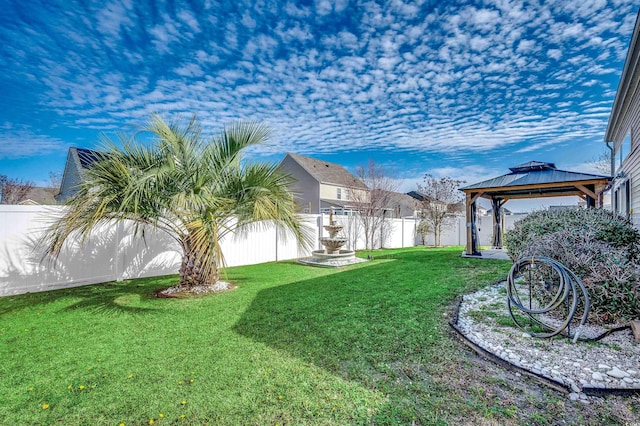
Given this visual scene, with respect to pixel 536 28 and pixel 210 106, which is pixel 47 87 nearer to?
pixel 210 106

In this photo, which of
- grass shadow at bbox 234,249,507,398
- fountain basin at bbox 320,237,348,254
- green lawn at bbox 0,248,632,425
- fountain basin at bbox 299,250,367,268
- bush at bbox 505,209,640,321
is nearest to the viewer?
green lawn at bbox 0,248,632,425

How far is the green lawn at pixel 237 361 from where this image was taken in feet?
7.19

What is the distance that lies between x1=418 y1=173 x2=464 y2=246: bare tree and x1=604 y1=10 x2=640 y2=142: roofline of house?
29.2 ft

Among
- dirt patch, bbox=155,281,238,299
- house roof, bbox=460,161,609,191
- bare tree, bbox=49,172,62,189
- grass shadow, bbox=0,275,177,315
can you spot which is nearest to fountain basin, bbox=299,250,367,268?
dirt patch, bbox=155,281,238,299

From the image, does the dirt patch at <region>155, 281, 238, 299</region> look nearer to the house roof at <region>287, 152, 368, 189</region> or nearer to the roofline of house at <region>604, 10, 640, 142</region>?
the roofline of house at <region>604, 10, 640, 142</region>

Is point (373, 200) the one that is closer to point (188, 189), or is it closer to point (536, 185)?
point (536, 185)

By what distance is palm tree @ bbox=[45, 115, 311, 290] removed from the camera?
4.95 metres

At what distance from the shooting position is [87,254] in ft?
21.5

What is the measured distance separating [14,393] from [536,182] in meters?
12.9

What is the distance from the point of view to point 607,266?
3.67 meters

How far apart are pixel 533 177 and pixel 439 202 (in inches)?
289

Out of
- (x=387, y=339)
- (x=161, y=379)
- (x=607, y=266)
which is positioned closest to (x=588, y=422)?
(x=387, y=339)

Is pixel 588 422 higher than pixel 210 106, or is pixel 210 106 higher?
pixel 210 106

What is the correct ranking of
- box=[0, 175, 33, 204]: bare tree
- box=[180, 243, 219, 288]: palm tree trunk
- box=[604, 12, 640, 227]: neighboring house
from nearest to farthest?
1. box=[604, 12, 640, 227]: neighboring house
2. box=[180, 243, 219, 288]: palm tree trunk
3. box=[0, 175, 33, 204]: bare tree
